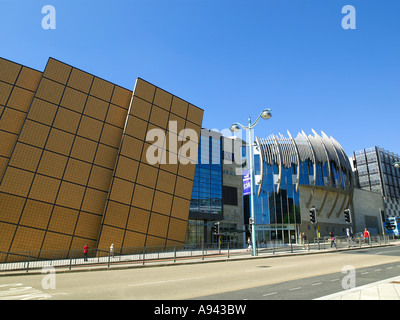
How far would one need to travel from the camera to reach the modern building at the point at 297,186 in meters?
46.8

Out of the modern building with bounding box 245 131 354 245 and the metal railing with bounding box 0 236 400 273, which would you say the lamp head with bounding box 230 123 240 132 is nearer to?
the metal railing with bounding box 0 236 400 273

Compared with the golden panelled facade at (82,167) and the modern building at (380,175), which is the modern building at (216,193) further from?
the modern building at (380,175)

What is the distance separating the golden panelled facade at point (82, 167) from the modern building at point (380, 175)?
230 feet

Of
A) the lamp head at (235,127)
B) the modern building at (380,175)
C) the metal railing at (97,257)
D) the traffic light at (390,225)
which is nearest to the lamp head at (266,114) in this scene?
the lamp head at (235,127)

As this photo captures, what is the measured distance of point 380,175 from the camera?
7669cm

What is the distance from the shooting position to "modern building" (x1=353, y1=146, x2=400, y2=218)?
2950 inches

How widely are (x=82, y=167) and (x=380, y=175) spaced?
82.0 m

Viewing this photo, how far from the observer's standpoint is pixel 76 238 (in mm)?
21656

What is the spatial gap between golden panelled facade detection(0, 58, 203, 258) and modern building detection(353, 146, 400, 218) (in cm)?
7025

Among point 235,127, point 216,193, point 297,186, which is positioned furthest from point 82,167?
point 297,186

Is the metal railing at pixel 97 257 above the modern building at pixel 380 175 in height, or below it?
below

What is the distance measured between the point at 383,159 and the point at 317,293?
88181 mm

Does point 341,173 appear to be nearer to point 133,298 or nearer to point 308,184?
point 308,184

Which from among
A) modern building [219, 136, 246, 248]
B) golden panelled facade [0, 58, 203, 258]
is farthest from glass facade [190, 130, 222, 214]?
golden panelled facade [0, 58, 203, 258]
